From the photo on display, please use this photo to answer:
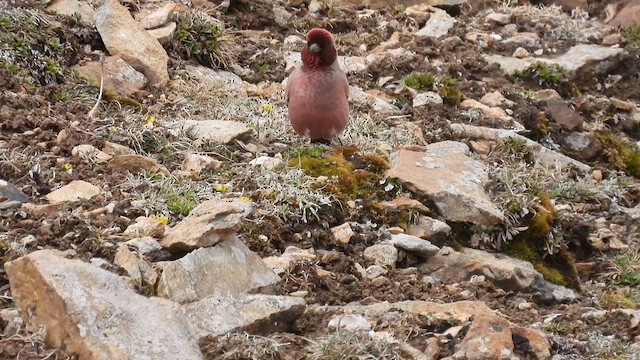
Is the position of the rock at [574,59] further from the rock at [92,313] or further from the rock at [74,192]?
the rock at [92,313]

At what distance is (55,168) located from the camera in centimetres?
604

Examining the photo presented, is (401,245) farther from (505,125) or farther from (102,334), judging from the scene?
(505,125)

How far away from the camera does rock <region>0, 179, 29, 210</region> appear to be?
531 cm

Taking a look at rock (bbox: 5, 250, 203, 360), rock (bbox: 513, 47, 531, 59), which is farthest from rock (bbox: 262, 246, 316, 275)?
rock (bbox: 513, 47, 531, 59)

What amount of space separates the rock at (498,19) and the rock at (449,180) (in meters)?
4.19

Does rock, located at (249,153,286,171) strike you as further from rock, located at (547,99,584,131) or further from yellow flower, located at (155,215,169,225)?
rock, located at (547,99,584,131)

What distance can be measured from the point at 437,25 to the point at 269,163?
15.4 feet

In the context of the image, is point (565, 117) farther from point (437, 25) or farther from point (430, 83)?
point (437, 25)

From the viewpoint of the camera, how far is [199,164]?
6.41 metres

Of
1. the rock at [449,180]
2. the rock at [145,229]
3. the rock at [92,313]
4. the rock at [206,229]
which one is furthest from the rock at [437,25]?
the rock at [92,313]

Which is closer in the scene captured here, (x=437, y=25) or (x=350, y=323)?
(x=350, y=323)

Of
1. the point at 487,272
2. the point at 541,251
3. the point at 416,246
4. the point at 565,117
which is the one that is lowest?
the point at 565,117

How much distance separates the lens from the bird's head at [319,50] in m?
6.82

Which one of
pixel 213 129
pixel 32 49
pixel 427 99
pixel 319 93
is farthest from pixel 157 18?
pixel 319 93
